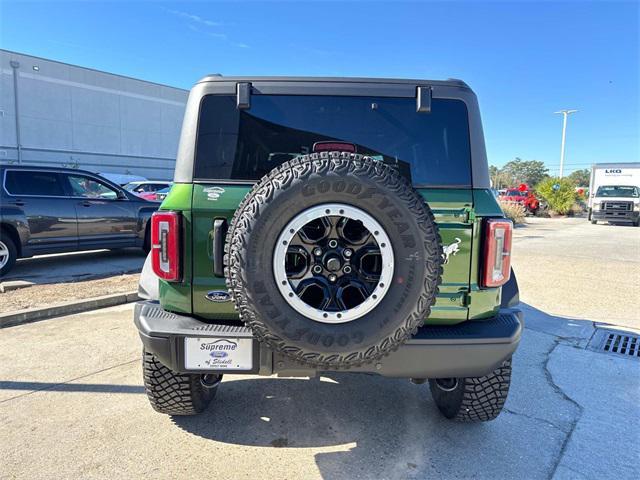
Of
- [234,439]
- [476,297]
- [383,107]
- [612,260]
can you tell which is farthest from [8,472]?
[612,260]

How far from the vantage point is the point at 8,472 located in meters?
2.18

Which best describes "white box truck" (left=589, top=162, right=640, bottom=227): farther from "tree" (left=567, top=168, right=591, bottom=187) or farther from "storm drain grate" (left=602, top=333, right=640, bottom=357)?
"tree" (left=567, top=168, right=591, bottom=187)

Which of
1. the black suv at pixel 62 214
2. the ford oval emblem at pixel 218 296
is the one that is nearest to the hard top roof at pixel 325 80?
the ford oval emblem at pixel 218 296

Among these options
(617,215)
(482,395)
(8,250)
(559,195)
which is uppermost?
(559,195)

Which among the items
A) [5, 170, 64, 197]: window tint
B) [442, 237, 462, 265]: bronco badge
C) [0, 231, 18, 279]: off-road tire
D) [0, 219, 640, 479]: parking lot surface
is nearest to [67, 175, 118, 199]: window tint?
[5, 170, 64, 197]: window tint

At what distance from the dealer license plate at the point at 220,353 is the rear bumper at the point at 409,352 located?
0.02 metres

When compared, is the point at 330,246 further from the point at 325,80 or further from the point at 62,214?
the point at 62,214

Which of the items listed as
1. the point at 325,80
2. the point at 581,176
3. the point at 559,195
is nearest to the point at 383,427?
the point at 325,80

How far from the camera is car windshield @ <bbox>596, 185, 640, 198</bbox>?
2106 centimetres

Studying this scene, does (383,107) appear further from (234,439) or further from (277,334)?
(234,439)

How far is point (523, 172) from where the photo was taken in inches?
4158

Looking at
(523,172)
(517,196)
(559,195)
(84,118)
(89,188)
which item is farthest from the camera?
(523,172)

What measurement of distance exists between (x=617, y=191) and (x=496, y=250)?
24.1 metres

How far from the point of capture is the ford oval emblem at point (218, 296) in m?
2.22
